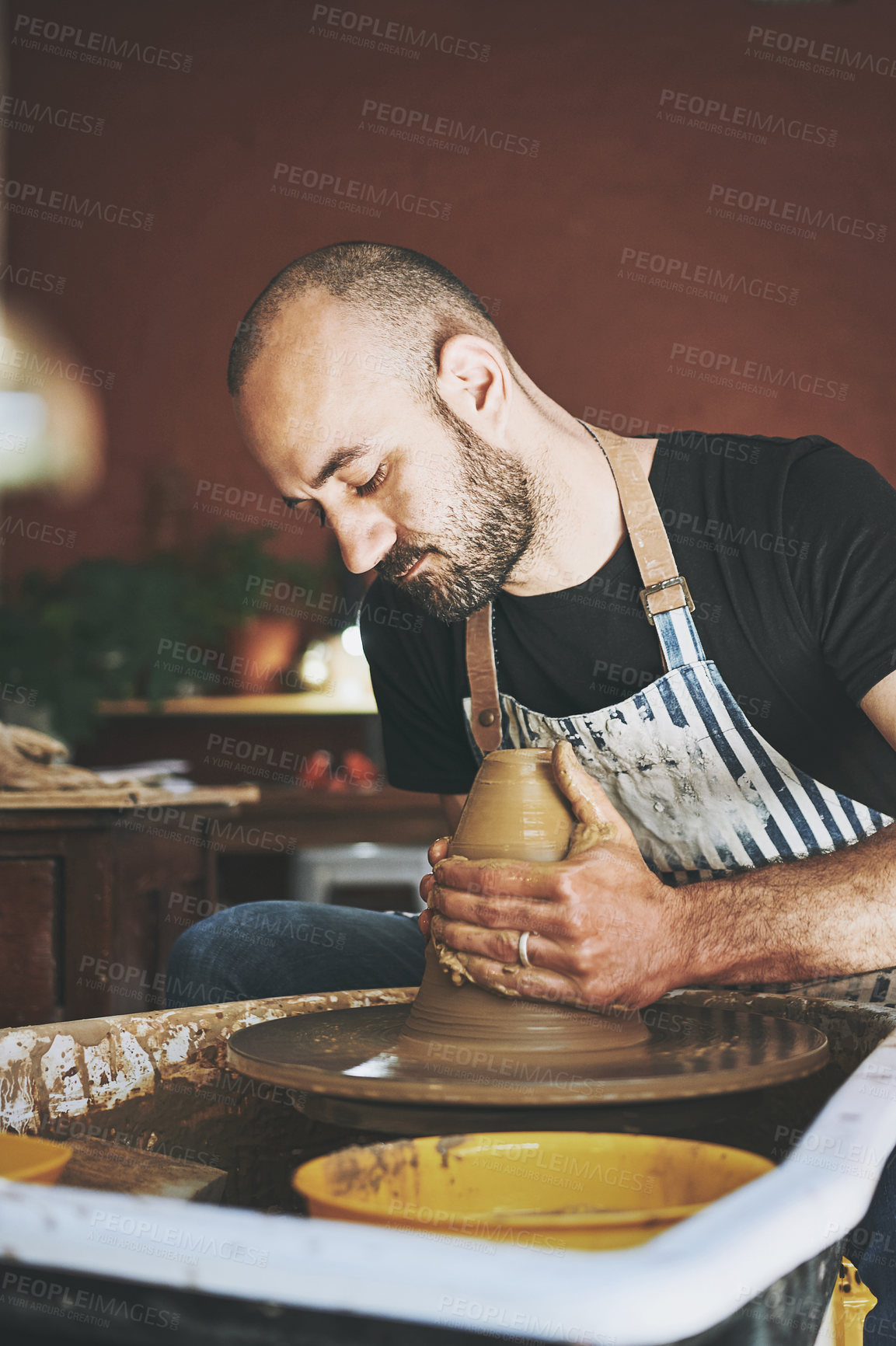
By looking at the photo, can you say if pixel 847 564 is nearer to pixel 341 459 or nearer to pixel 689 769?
pixel 689 769

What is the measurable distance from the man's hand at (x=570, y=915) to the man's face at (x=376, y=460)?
371mm

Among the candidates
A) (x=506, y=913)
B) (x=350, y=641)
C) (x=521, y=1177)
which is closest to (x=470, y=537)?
(x=506, y=913)

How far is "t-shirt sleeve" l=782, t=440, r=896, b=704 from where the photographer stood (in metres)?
1.03

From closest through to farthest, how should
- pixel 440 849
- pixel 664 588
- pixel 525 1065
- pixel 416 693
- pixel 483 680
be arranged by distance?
1. pixel 525 1065
2. pixel 440 849
3. pixel 664 588
4. pixel 483 680
5. pixel 416 693

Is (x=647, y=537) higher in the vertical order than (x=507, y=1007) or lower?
higher

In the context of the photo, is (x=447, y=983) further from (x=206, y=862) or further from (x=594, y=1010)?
(x=206, y=862)

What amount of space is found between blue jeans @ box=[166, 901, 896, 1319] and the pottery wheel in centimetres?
27

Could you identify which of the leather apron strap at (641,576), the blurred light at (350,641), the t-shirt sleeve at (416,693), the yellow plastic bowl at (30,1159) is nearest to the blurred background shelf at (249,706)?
the blurred light at (350,641)

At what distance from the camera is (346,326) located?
1.06 metres

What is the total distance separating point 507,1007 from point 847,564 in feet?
1.87

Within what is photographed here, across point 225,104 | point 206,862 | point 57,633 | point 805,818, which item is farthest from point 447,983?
point 225,104

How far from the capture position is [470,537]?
3.68 feet

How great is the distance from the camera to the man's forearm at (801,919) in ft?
2.82

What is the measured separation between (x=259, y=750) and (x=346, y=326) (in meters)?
2.66
